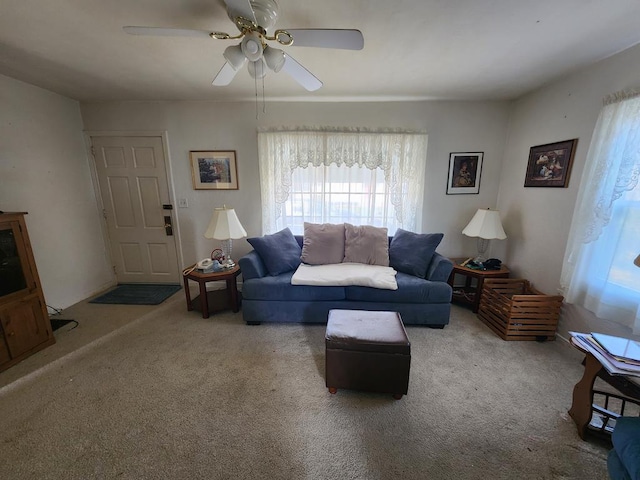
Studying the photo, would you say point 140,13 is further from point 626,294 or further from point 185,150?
point 626,294

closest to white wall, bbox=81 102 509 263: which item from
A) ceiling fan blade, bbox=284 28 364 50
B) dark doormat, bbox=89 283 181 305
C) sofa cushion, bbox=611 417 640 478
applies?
dark doormat, bbox=89 283 181 305

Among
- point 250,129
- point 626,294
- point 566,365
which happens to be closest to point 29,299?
point 250,129

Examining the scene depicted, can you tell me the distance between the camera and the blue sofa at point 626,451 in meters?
0.89

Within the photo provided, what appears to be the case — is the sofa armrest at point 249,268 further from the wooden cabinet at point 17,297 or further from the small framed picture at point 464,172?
the small framed picture at point 464,172

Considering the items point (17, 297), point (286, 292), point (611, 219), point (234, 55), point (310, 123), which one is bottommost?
point (286, 292)

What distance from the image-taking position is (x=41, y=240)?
99.7 inches

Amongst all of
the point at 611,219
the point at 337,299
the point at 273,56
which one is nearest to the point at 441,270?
the point at 337,299

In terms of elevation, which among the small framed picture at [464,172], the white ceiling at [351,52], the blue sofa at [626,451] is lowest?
the blue sofa at [626,451]

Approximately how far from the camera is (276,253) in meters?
2.60

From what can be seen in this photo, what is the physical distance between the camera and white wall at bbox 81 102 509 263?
2951mm

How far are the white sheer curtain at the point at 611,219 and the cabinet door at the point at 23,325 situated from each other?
447 cm

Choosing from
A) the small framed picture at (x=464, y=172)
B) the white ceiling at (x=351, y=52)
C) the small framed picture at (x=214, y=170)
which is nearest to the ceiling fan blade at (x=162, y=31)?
the white ceiling at (x=351, y=52)

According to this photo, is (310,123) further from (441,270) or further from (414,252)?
(441,270)

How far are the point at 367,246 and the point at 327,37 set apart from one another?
1.97m
